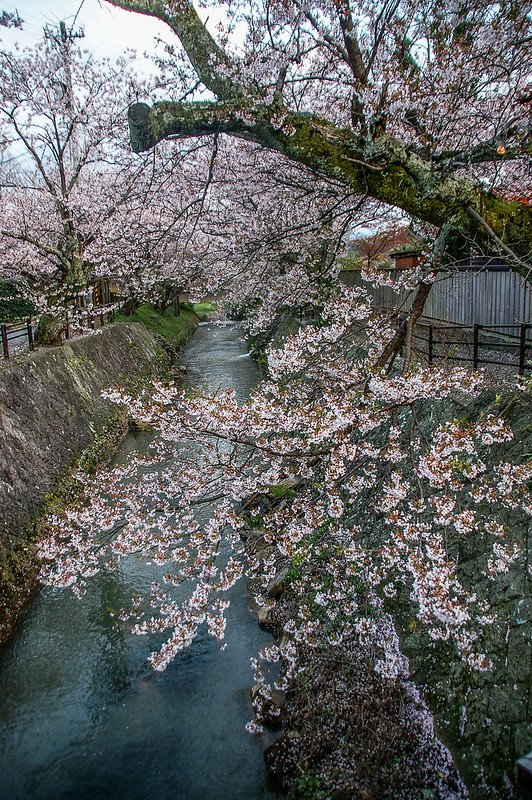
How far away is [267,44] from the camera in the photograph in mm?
6465

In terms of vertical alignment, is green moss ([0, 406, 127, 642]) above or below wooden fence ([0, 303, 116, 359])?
below

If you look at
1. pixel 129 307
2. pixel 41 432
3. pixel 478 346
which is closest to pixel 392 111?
pixel 478 346

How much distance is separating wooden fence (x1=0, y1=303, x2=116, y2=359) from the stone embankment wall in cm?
53

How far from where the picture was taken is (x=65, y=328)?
15133mm

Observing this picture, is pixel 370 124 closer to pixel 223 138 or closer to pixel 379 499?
pixel 379 499

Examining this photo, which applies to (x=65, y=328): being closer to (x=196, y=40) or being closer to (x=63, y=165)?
(x=63, y=165)

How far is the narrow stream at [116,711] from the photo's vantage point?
5.16m

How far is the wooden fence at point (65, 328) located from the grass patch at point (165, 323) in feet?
15.5

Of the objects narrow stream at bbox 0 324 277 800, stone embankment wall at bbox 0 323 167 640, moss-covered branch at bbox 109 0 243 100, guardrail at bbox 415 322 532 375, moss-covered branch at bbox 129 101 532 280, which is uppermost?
moss-covered branch at bbox 109 0 243 100

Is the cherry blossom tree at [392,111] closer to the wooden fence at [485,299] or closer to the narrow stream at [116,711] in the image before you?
the wooden fence at [485,299]

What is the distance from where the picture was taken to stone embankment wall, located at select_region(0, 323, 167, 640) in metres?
8.24

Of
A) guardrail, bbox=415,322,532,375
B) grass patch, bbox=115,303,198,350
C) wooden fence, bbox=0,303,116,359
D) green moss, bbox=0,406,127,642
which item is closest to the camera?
green moss, bbox=0,406,127,642

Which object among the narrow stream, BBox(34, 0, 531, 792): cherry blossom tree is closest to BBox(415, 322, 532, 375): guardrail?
BBox(34, 0, 531, 792): cherry blossom tree

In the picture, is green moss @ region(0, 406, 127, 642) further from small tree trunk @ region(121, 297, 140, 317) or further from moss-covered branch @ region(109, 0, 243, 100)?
small tree trunk @ region(121, 297, 140, 317)
